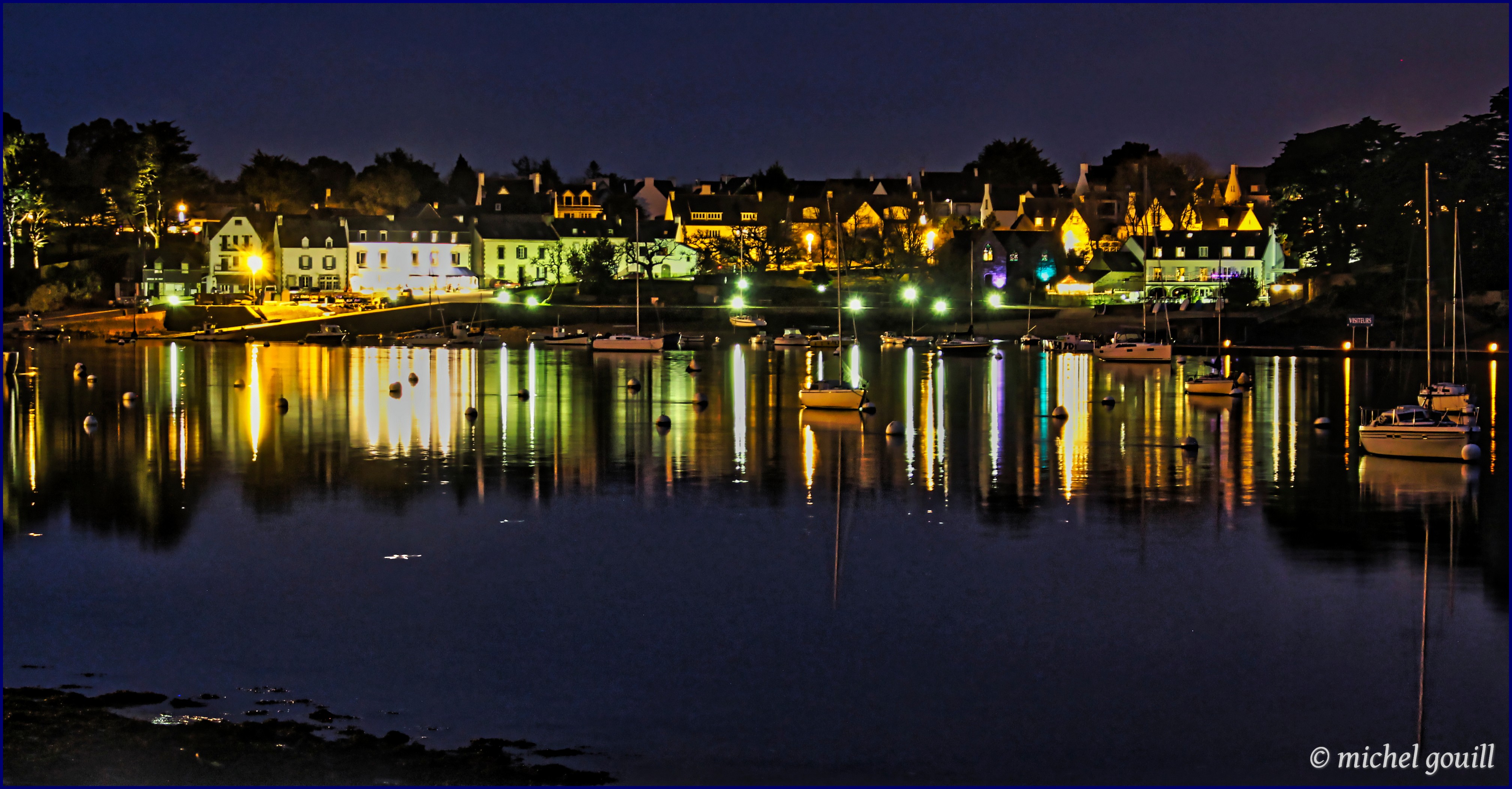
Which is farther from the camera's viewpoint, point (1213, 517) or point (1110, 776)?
point (1213, 517)

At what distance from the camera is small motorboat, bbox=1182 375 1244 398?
4819cm

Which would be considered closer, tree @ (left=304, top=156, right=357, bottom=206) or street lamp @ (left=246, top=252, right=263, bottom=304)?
street lamp @ (left=246, top=252, right=263, bottom=304)

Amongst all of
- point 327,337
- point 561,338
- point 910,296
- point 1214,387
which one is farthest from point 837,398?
point 910,296

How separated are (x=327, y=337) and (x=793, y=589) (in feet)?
212

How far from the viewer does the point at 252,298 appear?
9425 centimetres

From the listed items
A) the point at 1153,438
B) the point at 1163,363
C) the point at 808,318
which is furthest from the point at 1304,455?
the point at 808,318

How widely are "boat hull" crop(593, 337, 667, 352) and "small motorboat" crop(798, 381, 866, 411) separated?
31.5 meters

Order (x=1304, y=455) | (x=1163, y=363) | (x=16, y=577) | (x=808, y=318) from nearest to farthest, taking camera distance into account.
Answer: (x=16, y=577)
(x=1304, y=455)
(x=1163, y=363)
(x=808, y=318)

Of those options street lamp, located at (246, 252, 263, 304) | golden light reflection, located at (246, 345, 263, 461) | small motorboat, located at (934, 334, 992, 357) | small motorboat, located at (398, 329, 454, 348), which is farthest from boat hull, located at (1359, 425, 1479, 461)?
street lamp, located at (246, 252, 263, 304)

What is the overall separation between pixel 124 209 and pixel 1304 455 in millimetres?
97688

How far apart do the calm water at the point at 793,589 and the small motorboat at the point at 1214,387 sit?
969cm

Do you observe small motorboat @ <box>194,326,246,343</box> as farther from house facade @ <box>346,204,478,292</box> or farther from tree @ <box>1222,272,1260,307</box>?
tree @ <box>1222,272,1260,307</box>

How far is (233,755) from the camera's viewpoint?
40.1ft

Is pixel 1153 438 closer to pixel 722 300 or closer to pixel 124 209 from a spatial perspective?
pixel 722 300
